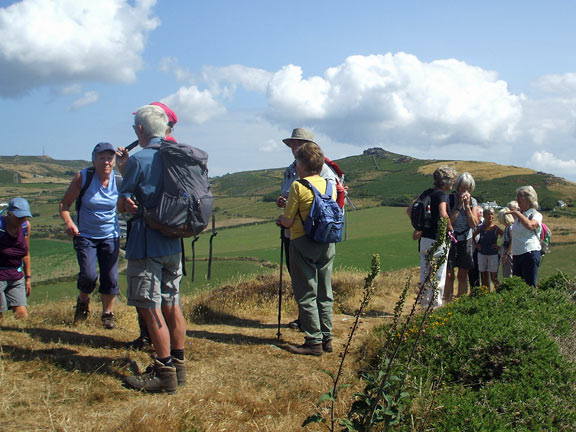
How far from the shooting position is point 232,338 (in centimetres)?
522

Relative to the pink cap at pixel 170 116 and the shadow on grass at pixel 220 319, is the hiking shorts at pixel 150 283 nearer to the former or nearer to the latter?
the pink cap at pixel 170 116

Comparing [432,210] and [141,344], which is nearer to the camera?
[141,344]

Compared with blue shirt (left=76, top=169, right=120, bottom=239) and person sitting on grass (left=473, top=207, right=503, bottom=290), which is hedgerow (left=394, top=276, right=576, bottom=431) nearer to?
person sitting on grass (left=473, top=207, right=503, bottom=290)

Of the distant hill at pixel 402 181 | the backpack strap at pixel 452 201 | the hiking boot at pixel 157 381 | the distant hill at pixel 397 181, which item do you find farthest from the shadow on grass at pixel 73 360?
the distant hill at pixel 397 181

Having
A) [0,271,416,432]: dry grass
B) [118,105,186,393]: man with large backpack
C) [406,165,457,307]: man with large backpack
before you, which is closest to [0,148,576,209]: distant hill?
[406,165,457,307]: man with large backpack

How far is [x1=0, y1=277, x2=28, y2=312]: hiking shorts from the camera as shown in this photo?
5527mm

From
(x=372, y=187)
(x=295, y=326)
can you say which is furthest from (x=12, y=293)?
(x=372, y=187)

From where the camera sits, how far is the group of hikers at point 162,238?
3.57 metres

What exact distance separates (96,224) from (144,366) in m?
1.68

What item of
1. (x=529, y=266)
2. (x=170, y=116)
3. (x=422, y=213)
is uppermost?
(x=170, y=116)

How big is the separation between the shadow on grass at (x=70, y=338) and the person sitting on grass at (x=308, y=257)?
1700 millimetres

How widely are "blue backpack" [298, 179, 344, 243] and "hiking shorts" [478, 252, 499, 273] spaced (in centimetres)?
475

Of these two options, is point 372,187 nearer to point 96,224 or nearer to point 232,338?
point 232,338

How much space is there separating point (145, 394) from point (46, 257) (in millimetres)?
28432
